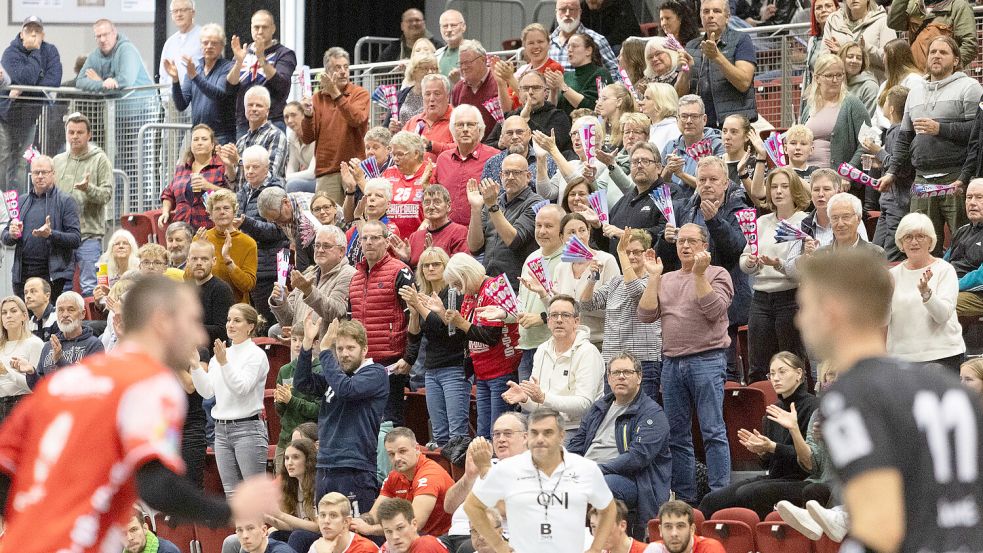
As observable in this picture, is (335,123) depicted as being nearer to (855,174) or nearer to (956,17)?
(855,174)

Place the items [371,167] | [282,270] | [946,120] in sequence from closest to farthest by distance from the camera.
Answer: [946,120] < [282,270] < [371,167]

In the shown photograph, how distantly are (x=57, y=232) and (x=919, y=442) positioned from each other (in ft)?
37.9

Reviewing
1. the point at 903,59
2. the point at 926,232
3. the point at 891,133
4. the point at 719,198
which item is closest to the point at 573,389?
Answer: the point at 719,198

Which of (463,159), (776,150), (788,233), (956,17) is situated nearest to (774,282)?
(788,233)

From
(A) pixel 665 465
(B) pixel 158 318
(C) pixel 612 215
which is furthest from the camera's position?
(C) pixel 612 215

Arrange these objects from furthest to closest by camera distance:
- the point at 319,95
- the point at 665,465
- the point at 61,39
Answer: the point at 61,39 < the point at 319,95 < the point at 665,465

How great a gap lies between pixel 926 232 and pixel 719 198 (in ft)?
4.75

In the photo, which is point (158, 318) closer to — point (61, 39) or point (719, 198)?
point (719, 198)

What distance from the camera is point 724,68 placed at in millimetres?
11812

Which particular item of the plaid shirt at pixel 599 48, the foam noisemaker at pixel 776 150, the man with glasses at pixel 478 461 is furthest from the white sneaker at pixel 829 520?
the plaid shirt at pixel 599 48

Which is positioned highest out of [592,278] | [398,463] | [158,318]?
[158,318]

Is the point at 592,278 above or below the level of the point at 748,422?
above

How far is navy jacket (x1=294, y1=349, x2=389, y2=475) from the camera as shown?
31.2ft

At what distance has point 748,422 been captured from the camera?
9.55 m
